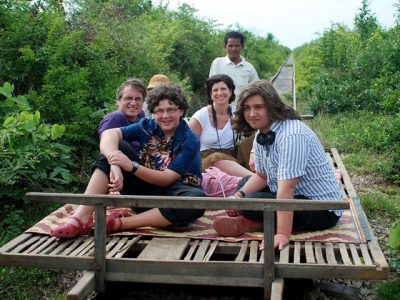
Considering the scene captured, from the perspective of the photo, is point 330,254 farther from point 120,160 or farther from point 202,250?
point 120,160

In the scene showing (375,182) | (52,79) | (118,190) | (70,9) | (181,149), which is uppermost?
(70,9)

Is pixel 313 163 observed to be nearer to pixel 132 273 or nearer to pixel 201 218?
pixel 201 218

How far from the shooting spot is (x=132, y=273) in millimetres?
3619

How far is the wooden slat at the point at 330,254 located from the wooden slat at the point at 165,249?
948mm

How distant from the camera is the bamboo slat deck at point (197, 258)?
3.38 metres

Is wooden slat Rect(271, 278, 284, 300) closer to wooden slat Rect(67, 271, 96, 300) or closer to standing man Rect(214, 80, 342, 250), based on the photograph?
standing man Rect(214, 80, 342, 250)

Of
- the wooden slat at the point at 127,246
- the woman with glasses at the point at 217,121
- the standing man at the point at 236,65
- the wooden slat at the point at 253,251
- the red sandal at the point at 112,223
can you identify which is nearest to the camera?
the wooden slat at the point at 253,251

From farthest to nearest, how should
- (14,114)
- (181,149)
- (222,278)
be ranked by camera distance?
(14,114) → (181,149) → (222,278)

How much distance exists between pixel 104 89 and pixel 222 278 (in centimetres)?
484

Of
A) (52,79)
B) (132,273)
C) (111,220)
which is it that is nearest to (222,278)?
(132,273)

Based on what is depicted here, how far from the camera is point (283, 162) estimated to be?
3.84 metres

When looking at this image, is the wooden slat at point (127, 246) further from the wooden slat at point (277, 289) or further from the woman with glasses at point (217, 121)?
the woman with glasses at point (217, 121)

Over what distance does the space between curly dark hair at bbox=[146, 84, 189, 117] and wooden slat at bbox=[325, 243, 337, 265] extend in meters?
1.53

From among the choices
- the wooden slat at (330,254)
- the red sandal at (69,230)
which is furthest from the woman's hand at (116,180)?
the wooden slat at (330,254)
